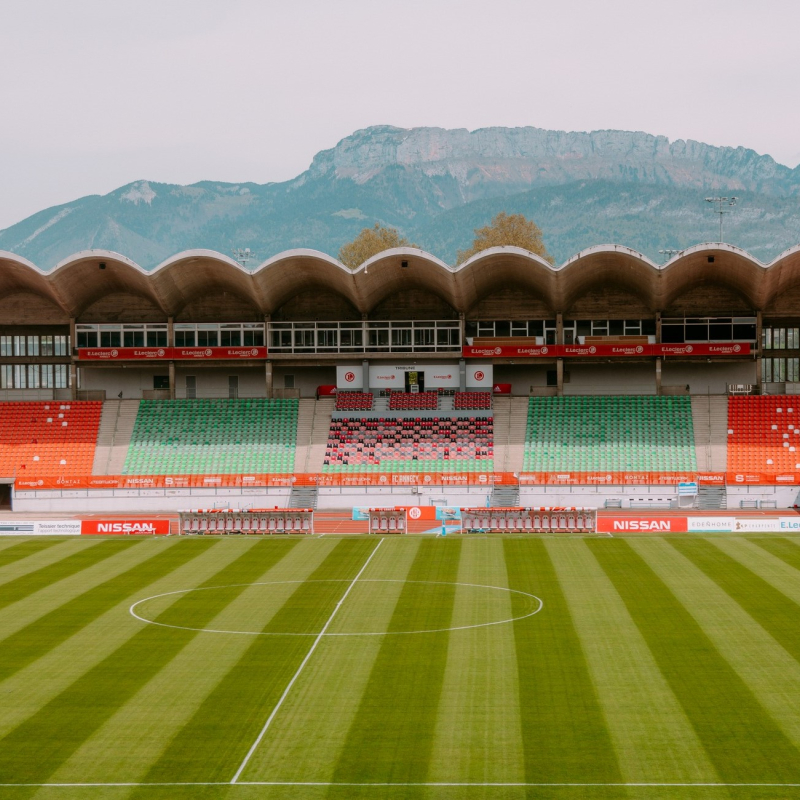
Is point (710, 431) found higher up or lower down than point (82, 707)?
higher up

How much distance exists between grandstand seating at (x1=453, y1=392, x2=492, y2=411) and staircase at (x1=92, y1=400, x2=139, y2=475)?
64.8 feet

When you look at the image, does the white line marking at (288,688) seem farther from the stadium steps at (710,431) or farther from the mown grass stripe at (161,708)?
the stadium steps at (710,431)

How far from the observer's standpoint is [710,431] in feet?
197

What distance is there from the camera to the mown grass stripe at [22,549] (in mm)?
40344

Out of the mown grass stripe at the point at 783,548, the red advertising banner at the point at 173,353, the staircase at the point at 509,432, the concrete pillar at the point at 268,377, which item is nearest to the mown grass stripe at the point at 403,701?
the mown grass stripe at the point at 783,548

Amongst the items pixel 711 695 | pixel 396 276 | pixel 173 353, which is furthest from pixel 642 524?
pixel 173 353

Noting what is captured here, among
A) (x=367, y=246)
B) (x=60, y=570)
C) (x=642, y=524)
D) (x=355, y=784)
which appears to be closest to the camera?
(x=355, y=784)

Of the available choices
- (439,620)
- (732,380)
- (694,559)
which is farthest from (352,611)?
(732,380)

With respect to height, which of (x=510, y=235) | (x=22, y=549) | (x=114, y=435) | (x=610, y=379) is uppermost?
(x=510, y=235)

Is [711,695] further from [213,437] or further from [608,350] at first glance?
[608,350]

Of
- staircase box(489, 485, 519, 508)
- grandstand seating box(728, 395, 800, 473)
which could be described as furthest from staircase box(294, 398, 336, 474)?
grandstand seating box(728, 395, 800, 473)

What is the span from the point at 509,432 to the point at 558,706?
133 feet

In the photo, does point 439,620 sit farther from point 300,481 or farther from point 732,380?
point 732,380

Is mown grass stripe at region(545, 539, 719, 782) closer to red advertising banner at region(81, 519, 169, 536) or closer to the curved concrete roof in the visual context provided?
red advertising banner at region(81, 519, 169, 536)
